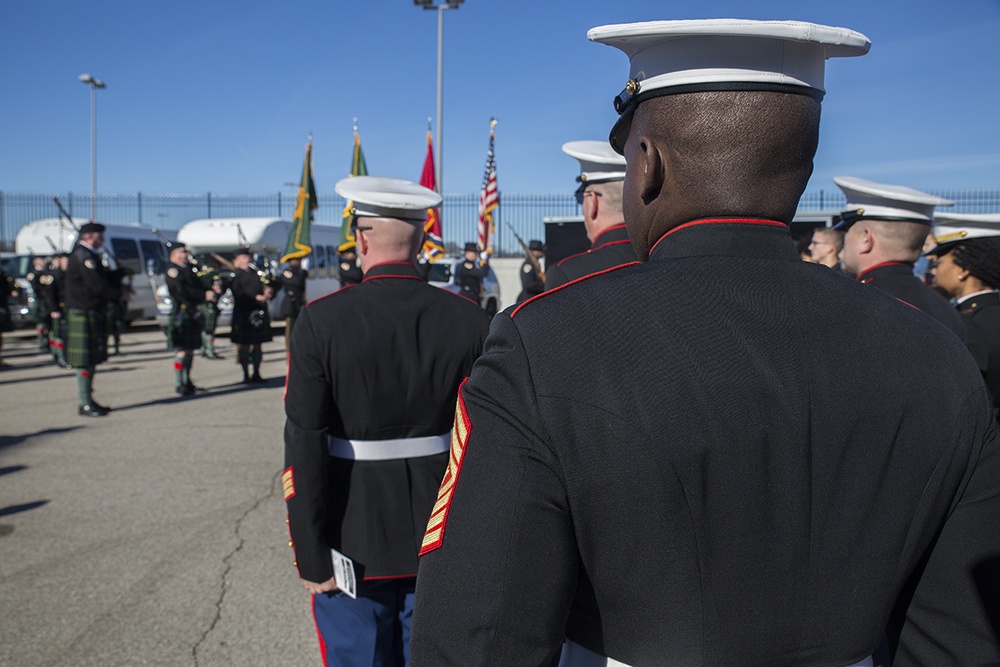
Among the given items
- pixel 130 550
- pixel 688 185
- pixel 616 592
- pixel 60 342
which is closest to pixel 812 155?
pixel 688 185

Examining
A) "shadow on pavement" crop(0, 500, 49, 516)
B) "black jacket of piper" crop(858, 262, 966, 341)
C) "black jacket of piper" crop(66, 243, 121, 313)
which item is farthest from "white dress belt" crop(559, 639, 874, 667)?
"black jacket of piper" crop(66, 243, 121, 313)

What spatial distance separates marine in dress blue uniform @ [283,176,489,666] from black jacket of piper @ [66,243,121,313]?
7062 mm

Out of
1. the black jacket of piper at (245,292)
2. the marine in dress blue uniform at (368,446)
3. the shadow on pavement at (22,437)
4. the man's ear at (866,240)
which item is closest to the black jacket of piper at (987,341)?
the man's ear at (866,240)

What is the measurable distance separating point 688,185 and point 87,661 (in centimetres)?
334

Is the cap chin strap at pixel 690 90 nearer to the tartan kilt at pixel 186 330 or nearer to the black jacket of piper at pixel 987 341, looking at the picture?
the black jacket of piper at pixel 987 341

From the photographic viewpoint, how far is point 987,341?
3342mm

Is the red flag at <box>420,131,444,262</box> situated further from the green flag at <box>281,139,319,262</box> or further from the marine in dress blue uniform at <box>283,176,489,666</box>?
the marine in dress blue uniform at <box>283,176,489,666</box>

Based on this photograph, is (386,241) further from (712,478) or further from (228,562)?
(228,562)

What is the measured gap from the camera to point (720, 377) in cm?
93

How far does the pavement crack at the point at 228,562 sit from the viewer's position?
3.46 metres

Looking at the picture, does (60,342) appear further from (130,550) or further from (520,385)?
(520,385)

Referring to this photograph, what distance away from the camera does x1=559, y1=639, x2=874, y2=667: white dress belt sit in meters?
1.01

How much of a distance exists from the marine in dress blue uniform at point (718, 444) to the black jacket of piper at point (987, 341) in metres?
2.65

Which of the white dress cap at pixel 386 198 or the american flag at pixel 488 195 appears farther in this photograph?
the american flag at pixel 488 195
